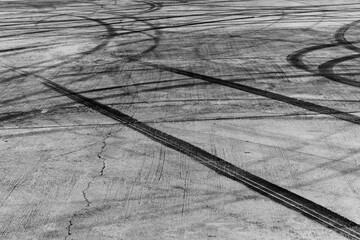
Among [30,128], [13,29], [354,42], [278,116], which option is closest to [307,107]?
[278,116]

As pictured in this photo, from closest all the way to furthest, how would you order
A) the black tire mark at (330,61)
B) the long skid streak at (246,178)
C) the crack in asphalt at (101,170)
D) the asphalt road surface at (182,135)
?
the long skid streak at (246,178) → the asphalt road surface at (182,135) → the crack in asphalt at (101,170) → the black tire mark at (330,61)

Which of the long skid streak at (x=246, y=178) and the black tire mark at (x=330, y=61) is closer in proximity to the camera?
the long skid streak at (x=246, y=178)

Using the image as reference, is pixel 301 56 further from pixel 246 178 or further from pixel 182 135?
pixel 246 178

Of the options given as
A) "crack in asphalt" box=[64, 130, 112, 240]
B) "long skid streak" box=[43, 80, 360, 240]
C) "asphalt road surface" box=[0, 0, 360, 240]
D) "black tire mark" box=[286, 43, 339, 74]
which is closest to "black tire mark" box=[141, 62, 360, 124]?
"asphalt road surface" box=[0, 0, 360, 240]

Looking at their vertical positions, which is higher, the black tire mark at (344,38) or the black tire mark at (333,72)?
the black tire mark at (333,72)

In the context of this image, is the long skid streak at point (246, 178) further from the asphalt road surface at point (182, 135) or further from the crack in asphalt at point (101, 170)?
the crack in asphalt at point (101, 170)

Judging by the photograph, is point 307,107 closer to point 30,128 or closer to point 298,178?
point 298,178

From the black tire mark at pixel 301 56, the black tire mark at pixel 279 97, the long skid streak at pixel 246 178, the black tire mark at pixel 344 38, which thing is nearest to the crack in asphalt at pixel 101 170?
the long skid streak at pixel 246 178

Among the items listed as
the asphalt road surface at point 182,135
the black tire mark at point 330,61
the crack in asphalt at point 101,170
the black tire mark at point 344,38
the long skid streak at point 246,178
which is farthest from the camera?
the black tire mark at point 344,38
